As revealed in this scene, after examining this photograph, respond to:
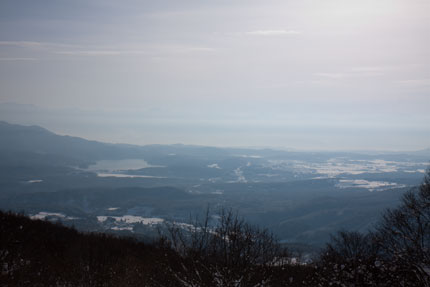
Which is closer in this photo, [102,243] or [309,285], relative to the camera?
[309,285]

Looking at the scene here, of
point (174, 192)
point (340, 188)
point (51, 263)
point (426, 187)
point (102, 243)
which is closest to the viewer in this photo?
point (51, 263)

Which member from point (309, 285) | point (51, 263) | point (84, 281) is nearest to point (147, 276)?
point (84, 281)

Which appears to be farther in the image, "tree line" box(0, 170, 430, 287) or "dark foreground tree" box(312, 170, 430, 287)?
"dark foreground tree" box(312, 170, 430, 287)

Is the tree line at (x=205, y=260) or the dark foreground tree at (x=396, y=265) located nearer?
the tree line at (x=205, y=260)

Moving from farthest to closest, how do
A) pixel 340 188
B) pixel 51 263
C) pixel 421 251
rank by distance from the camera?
pixel 340 188 < pixel 51 263 < pixel 421 251

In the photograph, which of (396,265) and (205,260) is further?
(396,265)

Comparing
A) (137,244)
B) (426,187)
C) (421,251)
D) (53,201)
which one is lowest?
(53,201)

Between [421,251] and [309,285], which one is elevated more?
[421,251]

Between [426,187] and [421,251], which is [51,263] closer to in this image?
[421,251]

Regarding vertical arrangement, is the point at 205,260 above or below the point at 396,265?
above
